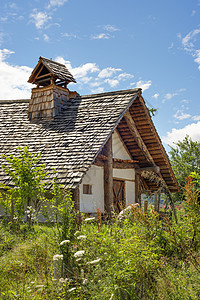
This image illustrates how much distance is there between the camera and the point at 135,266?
4547mm

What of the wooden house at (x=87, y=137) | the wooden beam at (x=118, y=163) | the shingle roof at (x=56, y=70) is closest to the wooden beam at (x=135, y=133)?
the wooden house at (x=87, y=137)

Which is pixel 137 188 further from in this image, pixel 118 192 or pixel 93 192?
pixel 93 192

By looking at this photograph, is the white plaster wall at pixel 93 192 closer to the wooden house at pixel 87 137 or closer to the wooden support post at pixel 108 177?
the wooden house at pixel 87 137

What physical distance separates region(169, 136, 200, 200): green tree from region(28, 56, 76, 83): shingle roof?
9.44 metres

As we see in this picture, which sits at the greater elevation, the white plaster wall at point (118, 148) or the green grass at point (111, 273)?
the white plaster wall at point (118, 148)

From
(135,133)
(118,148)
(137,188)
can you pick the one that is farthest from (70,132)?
(137,188)


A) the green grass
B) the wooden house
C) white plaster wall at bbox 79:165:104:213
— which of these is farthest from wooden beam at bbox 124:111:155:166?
the green grass

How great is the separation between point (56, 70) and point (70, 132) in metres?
4.51

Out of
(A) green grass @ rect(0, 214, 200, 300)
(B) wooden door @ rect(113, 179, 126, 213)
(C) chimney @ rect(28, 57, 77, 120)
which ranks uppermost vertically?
(C) chimney @ rect(28, 57, 77, 120)

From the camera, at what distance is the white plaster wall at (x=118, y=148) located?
14.2 metres

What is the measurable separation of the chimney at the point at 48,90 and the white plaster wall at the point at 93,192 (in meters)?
3.12

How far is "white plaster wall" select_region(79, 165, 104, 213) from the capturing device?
1195 centimetres

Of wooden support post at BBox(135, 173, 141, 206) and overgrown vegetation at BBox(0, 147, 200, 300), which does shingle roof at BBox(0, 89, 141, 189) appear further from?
wooden support post at BBox(135, 173, 141, 206)

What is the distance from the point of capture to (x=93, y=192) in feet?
40.9
